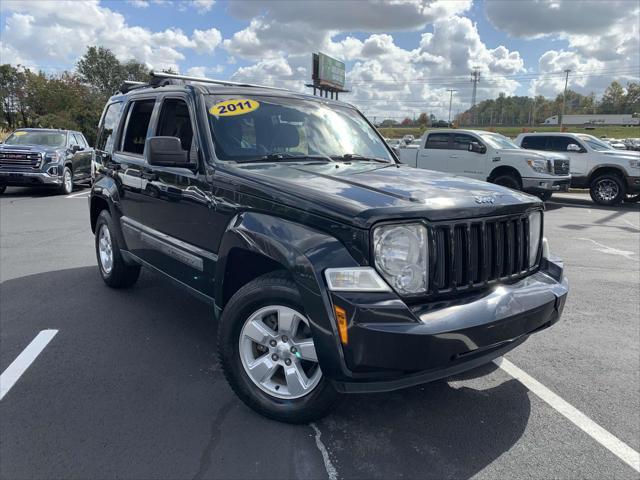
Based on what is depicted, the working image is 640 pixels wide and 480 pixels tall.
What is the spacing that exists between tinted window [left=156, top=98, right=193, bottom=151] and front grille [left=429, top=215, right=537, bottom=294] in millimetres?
2155

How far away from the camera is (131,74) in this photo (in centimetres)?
6994

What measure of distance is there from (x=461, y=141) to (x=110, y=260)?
10.9 metres

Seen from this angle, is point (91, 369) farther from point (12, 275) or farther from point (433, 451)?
point (12, 275)

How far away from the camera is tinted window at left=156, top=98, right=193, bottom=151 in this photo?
388 cm

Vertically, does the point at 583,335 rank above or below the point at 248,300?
below

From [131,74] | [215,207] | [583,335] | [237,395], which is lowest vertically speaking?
[583,335]

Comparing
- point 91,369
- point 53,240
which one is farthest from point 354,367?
point 53,240

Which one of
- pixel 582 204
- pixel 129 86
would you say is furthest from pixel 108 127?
pixel 582 204

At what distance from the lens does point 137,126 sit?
477cm

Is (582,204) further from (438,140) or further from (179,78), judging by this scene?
(179,78)

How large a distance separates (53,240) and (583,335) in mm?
7651

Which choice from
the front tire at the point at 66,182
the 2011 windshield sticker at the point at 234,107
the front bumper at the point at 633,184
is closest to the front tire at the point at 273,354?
the 2011 windshield sticker at the point at 234,107

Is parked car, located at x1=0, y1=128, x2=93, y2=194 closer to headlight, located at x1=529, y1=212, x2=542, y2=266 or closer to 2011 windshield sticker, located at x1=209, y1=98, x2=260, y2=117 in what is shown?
2011 windshield sticker, located at x1=209, y1=98, x2=260, y2=117

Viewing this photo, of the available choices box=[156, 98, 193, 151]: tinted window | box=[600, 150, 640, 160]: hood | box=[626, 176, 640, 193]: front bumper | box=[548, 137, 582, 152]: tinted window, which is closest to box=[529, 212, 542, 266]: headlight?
box=[156, 98, 193, 151]: tinted window
